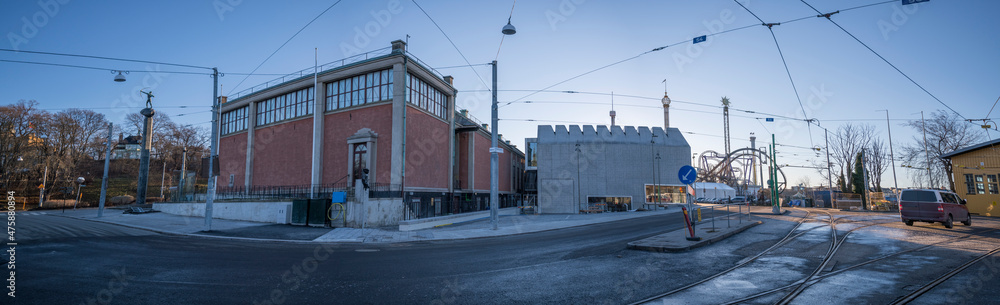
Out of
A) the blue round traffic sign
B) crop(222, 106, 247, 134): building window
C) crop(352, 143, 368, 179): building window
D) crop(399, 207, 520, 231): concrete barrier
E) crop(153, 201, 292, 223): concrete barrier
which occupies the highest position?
crop(222, 106, 247, 134): building window

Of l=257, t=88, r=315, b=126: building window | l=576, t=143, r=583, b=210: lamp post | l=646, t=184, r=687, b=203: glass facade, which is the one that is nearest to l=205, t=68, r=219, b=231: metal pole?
l=257, t=88, r=315, b=126: building window

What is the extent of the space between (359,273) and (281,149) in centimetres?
2833

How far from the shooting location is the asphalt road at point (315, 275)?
602cm

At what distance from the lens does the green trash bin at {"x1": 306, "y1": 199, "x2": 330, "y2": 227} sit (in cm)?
2123

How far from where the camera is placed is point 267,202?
79.0 feet

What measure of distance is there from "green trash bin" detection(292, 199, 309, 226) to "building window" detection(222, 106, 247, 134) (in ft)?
62.1

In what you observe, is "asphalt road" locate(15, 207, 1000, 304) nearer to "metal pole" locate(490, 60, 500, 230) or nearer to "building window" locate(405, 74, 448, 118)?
"metal pole" locate(490, 60, 500, 230)

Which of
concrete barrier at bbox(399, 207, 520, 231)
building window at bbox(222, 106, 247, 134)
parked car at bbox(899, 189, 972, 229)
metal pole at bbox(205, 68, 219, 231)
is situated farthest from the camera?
building window at bbox(222, 106, 247, 134)

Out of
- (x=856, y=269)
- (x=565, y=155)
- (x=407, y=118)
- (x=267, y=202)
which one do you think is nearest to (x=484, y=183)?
(x=565, y=155)

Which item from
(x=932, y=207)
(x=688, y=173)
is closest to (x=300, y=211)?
(x=688, y=173)

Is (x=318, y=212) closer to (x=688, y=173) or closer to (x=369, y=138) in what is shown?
(x=369, y=138)

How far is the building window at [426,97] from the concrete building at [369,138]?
7cm

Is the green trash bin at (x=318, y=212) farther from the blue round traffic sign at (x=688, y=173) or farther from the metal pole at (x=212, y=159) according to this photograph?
the blue round traffic sign at (x=688, y=173)

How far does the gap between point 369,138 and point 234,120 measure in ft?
66.0
